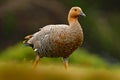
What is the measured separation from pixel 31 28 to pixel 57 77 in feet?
64.4

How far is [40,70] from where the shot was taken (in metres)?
10.4

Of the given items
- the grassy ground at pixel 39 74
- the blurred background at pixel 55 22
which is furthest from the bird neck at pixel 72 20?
the blurred background at pixel 55 22

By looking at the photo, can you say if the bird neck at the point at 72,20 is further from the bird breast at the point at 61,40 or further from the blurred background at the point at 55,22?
the blurred background at the point at 55,22

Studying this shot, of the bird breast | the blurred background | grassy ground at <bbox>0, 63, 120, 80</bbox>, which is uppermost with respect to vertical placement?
the blurred background

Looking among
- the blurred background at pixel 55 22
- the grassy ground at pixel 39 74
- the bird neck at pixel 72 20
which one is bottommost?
the grassy ground at pixel 39 74

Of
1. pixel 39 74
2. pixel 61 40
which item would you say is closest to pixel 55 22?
pixel 61 40

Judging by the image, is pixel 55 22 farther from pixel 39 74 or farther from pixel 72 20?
pixel 39 74

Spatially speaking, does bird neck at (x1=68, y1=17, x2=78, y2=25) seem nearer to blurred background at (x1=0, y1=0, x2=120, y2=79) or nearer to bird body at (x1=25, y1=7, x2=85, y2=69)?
bird body at (x1=25, y1=7, x2=85, y2=69)

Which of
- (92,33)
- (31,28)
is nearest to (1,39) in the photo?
(31,28)

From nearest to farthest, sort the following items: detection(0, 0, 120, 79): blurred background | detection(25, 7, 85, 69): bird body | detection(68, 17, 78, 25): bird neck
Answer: detection(25, 7, 85, 69): bird body < detection(68, 17, 78, 25): bird neck < detection(0, 0, 120, 79): blurred background

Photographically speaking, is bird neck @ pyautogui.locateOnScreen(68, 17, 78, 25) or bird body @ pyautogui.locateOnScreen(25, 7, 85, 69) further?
bird neck @ pyautogui.locateOnScreen(68, 17, 78, 25)

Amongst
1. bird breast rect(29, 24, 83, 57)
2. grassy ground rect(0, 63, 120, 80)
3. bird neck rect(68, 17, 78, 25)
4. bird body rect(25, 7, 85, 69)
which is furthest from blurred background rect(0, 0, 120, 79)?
grassy ground rect(0, 63, 120, 80)

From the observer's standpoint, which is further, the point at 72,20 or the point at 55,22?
the point at 55,22

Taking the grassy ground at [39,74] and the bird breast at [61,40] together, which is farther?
the bird breast at [61,40]
